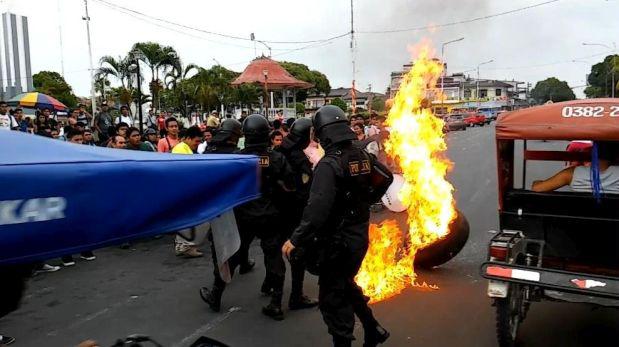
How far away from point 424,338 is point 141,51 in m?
33.4

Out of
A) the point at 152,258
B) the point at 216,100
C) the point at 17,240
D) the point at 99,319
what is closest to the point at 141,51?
the point at 216,100

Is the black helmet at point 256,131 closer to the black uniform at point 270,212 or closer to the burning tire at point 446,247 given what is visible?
the black uniform at point 270,212

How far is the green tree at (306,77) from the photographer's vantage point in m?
60.9

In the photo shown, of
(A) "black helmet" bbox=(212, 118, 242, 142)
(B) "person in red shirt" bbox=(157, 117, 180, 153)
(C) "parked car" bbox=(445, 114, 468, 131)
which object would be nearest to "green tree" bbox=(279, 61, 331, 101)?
(C) "parked car" bbox=(445, 114, 468, 131)

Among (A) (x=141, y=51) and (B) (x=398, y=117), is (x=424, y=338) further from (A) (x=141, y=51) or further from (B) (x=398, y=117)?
(A) (x=141, y=51)

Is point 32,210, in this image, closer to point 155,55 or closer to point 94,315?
point 94,315

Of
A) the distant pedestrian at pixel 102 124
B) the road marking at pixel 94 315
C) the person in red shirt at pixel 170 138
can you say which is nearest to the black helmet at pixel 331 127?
the road marking at pixel 94 315

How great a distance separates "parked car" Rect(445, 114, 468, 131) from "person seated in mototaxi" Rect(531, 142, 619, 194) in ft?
135

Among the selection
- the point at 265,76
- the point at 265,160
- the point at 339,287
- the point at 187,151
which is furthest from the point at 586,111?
the point at 265,76

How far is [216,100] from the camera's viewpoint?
4041 cm

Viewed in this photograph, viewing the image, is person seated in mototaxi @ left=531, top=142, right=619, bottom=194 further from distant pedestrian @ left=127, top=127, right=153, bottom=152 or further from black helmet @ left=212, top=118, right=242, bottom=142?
distant pedestrian @ left=127, top=127, right=153, bottom=152

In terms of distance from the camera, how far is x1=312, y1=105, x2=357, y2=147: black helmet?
13.3 ft

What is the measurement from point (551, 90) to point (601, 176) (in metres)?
113

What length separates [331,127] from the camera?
13.4ft
